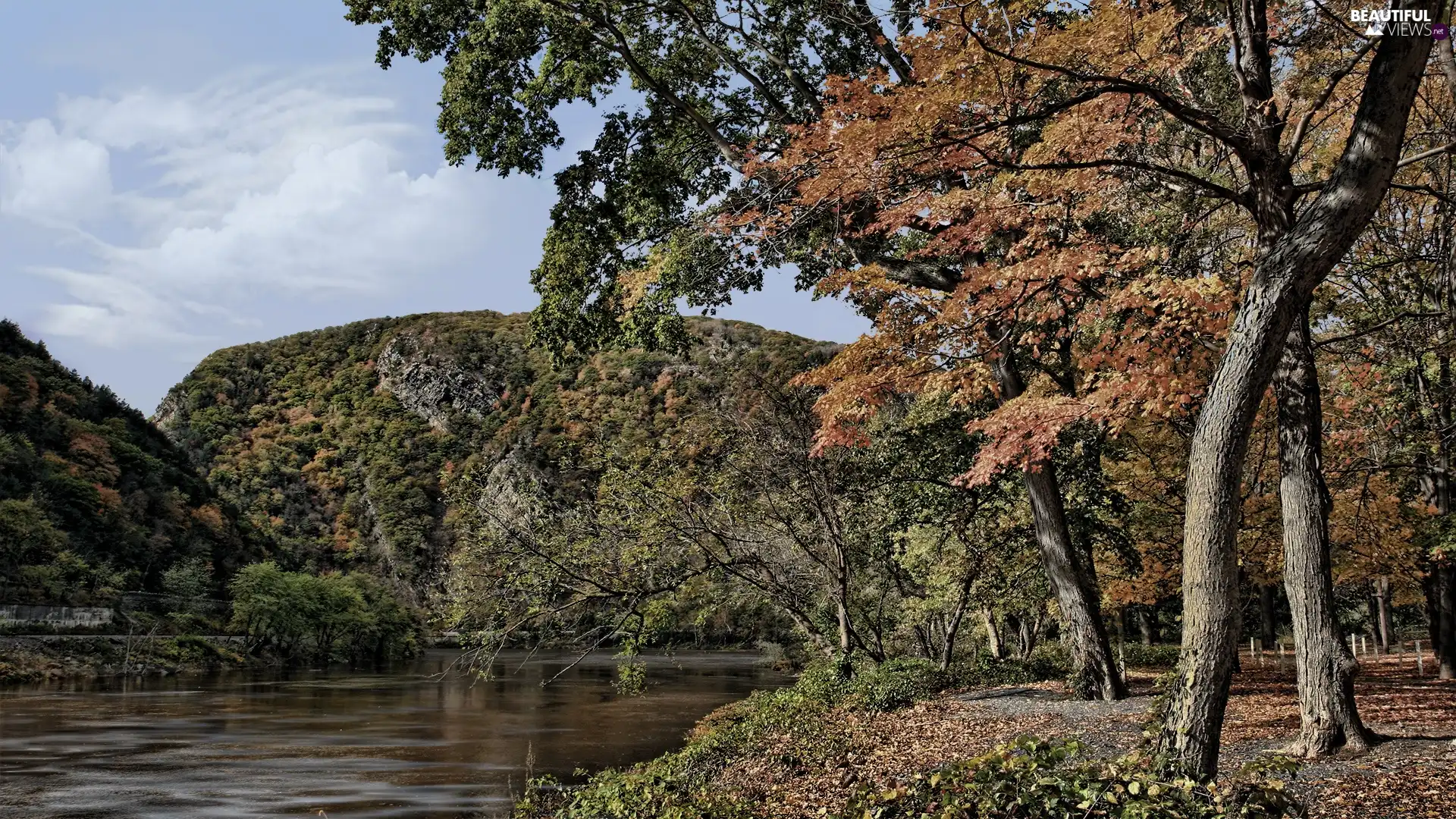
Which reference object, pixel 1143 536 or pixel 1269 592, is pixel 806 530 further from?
pixel 1269 592

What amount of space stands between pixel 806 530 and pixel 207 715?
52.6 ft

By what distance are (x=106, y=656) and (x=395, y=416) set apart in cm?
5630

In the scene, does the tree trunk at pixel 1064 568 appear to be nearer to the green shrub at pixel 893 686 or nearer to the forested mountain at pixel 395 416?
the green shrub at pixel 893 686

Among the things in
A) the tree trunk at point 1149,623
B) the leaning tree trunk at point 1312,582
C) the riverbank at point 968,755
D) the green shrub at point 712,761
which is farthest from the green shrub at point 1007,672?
the tree trunk at point 1149,623

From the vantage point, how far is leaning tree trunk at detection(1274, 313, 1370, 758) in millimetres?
7996

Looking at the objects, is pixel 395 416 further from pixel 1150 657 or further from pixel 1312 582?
pixel 1312 582

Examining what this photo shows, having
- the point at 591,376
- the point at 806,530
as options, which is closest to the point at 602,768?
the point at 806,530

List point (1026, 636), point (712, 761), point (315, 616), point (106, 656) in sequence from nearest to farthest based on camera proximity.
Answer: point (712, 761) → point (1026, 636) → point (106, 656) → point (315, 616)

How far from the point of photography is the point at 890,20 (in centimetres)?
1091

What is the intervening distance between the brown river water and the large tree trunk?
858 cm

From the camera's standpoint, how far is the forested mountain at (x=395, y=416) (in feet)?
238

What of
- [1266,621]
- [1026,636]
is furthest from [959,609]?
[1266,621]

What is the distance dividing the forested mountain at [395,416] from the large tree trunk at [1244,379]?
59.4m

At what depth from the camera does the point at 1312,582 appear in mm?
8047
